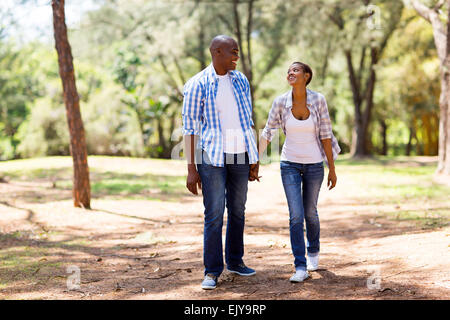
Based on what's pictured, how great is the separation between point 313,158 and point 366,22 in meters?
20.4

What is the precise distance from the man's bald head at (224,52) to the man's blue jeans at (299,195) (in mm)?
1057

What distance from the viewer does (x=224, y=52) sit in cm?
445

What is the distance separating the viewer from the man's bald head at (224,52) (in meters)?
4.42

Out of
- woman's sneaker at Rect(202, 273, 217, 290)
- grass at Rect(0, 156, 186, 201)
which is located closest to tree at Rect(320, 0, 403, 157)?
grass at Rect(0, 156, 186, 201)

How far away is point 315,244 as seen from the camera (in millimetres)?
5137

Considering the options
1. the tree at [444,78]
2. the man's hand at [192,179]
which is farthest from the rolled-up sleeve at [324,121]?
the tree at [444,78]

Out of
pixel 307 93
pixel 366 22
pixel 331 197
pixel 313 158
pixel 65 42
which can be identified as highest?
pixel 366 22

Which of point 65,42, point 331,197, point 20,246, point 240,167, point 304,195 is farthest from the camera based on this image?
point 331,197

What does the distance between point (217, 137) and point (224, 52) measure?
727 mm

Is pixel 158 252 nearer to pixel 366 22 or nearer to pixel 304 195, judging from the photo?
pixel 304 195

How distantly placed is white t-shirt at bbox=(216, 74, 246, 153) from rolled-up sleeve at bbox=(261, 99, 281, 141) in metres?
0.47
